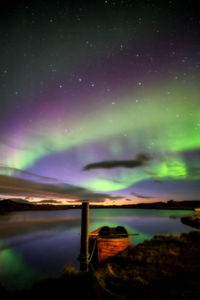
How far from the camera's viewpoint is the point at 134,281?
739 cm

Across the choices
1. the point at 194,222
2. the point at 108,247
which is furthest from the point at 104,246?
the point at 194,222

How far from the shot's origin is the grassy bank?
647cm

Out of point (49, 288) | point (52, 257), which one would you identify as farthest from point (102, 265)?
point (52, 257)

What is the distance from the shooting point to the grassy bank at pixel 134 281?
21.2 ft

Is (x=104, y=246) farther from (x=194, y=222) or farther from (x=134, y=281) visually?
(x=194, y=222)

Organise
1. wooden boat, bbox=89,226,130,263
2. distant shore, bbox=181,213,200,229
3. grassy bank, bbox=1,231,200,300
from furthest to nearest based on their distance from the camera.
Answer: distant shore, bbox=181,213,200,229
wooden boat, bbox=89,226,130,263
grassy bank, bbox=1,231,200,300

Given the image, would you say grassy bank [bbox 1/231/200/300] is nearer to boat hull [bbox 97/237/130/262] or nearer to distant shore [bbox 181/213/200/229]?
boat hull [bbox 97/237/130/262]

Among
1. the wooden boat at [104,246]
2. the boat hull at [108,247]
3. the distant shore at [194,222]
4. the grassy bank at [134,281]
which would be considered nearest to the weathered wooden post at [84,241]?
the grassy bank at [134,281]

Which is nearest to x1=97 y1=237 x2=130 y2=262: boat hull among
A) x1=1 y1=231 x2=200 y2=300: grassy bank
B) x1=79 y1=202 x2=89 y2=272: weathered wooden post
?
x1=1 y1=231 x2=200 y2=300: grassy bank

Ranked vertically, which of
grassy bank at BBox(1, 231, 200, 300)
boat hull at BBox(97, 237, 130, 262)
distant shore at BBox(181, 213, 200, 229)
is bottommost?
distant shore at BBox(181, 213, 200, 229)

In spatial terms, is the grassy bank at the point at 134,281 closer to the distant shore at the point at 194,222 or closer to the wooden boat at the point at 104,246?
the wooden boat at the point at 104,246

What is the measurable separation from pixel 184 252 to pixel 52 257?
11.8 meters

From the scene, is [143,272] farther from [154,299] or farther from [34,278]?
[34,278]

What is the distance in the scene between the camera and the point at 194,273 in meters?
7.95
